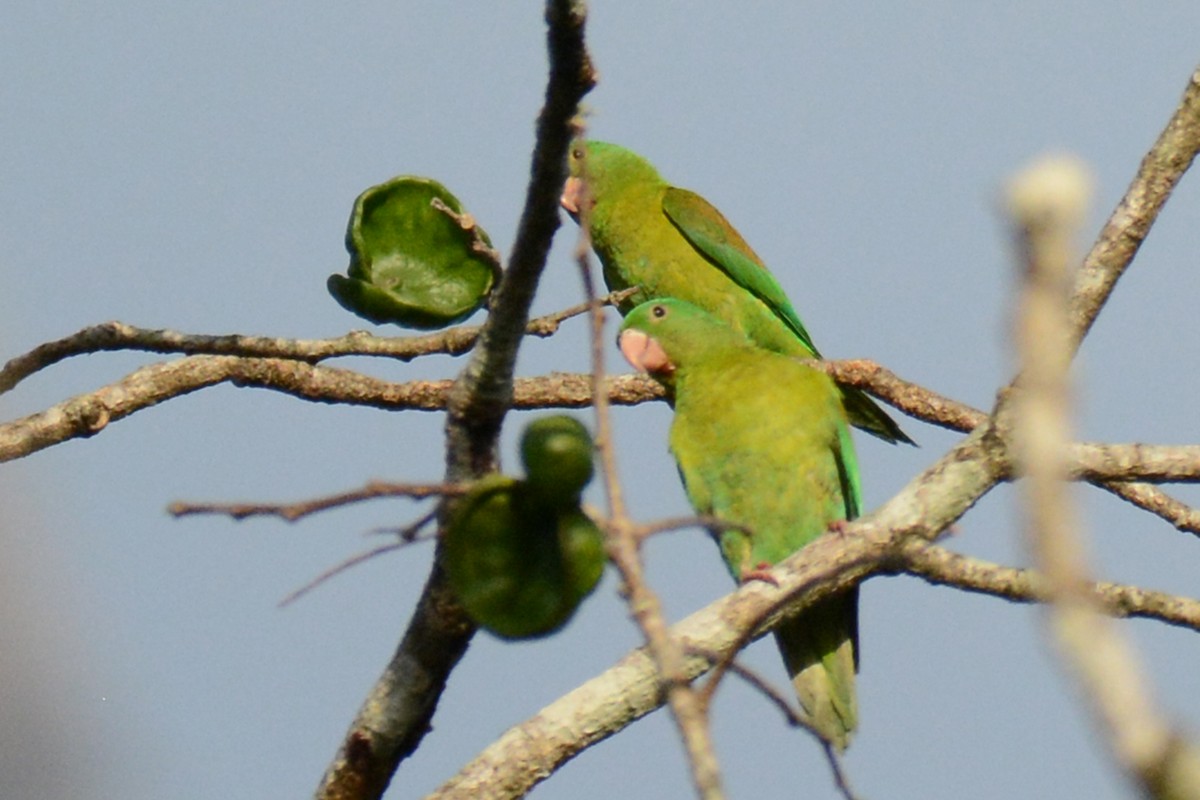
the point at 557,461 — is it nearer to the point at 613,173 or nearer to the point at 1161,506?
the point at 1161,506

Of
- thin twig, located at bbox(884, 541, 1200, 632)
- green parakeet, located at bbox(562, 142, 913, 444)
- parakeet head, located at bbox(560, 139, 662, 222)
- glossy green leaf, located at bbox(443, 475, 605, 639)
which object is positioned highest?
parakeet head, located at bbox(560, 139, 662, 222)

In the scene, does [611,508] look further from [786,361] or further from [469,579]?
[786,361]

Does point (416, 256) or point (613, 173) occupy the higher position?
point (613, 173)

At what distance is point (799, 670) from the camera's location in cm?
412

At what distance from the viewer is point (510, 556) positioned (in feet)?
5.04

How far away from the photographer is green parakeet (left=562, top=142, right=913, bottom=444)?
227 inches

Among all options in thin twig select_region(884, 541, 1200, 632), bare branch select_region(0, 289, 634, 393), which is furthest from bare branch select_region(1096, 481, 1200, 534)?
bare branch select_region(0, 289, 634, 393)

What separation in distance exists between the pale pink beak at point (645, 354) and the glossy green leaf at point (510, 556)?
3.02 m

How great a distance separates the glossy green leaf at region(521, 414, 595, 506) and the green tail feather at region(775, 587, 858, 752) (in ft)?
8.74

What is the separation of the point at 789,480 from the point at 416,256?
6.18ft

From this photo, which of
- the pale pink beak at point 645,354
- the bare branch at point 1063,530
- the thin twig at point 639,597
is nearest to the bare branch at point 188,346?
the pale pink beak at point 645,354

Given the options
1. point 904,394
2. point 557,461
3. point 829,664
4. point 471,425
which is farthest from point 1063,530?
point 904,394

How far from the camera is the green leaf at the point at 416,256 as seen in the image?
7.57 ft

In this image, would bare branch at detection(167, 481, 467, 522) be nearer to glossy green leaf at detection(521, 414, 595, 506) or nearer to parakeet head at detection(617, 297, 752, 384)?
glossy green leaf at detection(521, 414, 595, 506)
